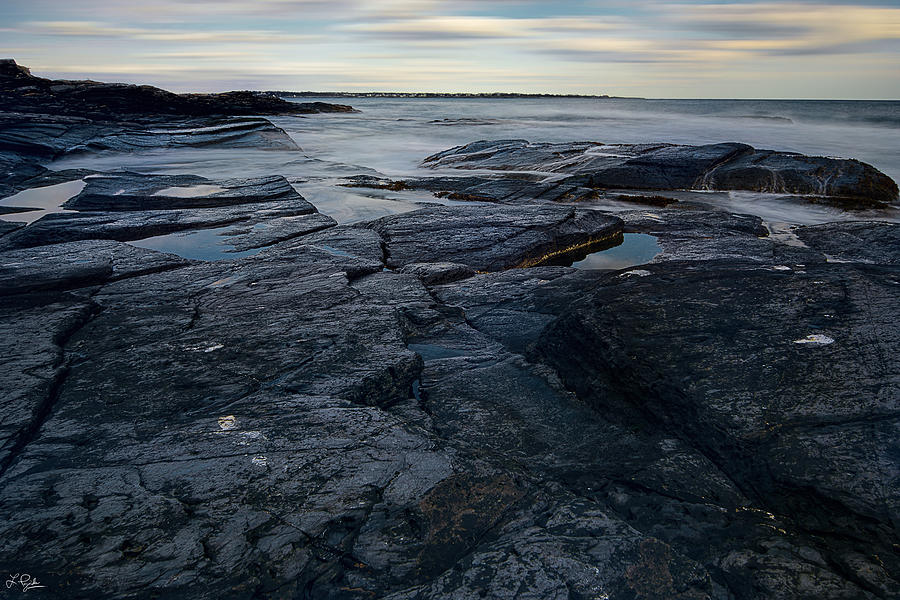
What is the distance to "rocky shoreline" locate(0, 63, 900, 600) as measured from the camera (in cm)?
171

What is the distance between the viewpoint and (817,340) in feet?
8.44

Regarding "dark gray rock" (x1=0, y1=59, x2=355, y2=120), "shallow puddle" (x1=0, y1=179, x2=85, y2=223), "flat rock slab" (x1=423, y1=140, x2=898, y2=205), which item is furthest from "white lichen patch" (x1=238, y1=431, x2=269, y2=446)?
"dark gray rock" (x1=0, y1=59, x2=355, y2=120)

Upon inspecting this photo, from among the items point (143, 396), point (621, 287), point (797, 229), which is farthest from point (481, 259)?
point (797, 229)

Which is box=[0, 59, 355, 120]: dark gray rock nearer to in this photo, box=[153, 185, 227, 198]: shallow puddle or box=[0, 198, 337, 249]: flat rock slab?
box=[153, 185, 227, 198]: shallow puddle

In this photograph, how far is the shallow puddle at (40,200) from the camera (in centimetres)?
735

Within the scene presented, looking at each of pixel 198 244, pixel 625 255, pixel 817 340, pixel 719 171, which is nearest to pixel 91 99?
pixel 198 244

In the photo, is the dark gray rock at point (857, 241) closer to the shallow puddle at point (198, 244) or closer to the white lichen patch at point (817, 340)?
the white lichen patch at point (817, 340)

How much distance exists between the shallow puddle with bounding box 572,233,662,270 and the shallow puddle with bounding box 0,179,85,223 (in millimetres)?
6587

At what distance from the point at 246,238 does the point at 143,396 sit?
11.8ft

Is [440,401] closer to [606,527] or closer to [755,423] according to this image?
[606,527]

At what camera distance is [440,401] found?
9.24ft

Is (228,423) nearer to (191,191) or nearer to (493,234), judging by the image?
(493,234)

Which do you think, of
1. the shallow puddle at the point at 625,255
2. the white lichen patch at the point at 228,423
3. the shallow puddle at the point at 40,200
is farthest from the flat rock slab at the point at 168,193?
the white lichen patch at the point at 228,423

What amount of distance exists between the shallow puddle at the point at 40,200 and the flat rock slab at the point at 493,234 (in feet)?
14.9
